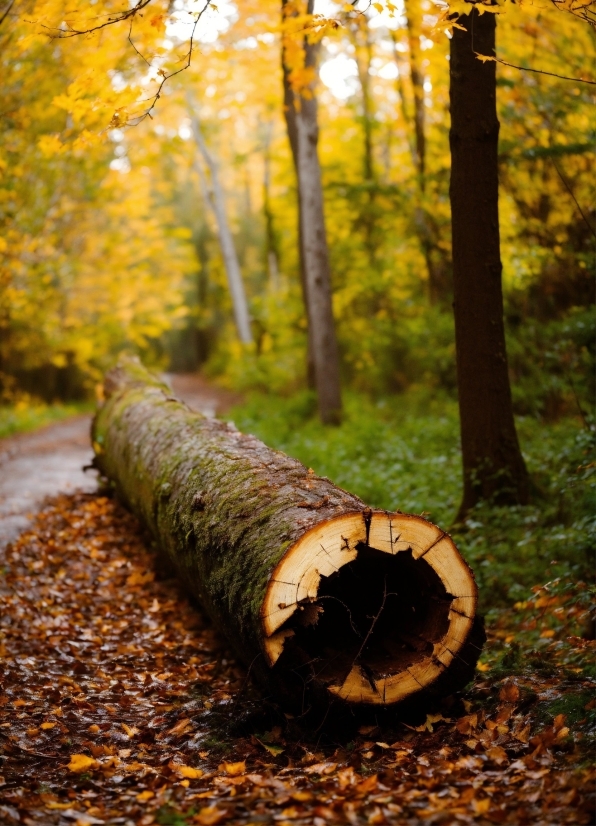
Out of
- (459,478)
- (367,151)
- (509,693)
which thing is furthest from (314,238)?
(509,693)

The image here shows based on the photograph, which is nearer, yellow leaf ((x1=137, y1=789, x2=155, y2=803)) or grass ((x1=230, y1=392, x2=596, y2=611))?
yellow leaf ((x1=137, y1=789, x2=155, y2=803))

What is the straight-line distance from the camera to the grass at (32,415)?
1464cm

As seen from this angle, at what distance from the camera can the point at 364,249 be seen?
46.8 feet

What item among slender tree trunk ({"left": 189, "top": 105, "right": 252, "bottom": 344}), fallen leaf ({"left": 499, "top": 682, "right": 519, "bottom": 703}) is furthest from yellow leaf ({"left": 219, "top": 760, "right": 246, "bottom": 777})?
slender tree trunk ({"left": 189, "top": 105, "right": 252, "bottom": 344})

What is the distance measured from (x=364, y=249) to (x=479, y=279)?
29.1 feet

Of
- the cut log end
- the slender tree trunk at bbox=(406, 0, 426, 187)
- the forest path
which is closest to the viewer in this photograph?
the cut log end

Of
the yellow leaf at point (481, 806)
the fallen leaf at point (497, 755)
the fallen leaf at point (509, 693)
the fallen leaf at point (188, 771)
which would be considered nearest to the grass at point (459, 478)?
the fallen leaf at point (509, 693)

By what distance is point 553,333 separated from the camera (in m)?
7.96

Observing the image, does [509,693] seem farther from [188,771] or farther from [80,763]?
Result: [80,763]

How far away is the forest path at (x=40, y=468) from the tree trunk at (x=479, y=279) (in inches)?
163

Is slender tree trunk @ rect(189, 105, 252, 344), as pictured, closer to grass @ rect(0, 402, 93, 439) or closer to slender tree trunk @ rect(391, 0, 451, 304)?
grass @ rect(0, 402, 93, 439)

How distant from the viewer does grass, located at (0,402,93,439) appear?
48.0 ft

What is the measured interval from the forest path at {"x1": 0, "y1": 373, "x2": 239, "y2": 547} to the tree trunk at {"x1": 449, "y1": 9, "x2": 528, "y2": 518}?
4.13 metres

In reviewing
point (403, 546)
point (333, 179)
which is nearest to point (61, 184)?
point (333, 179)
